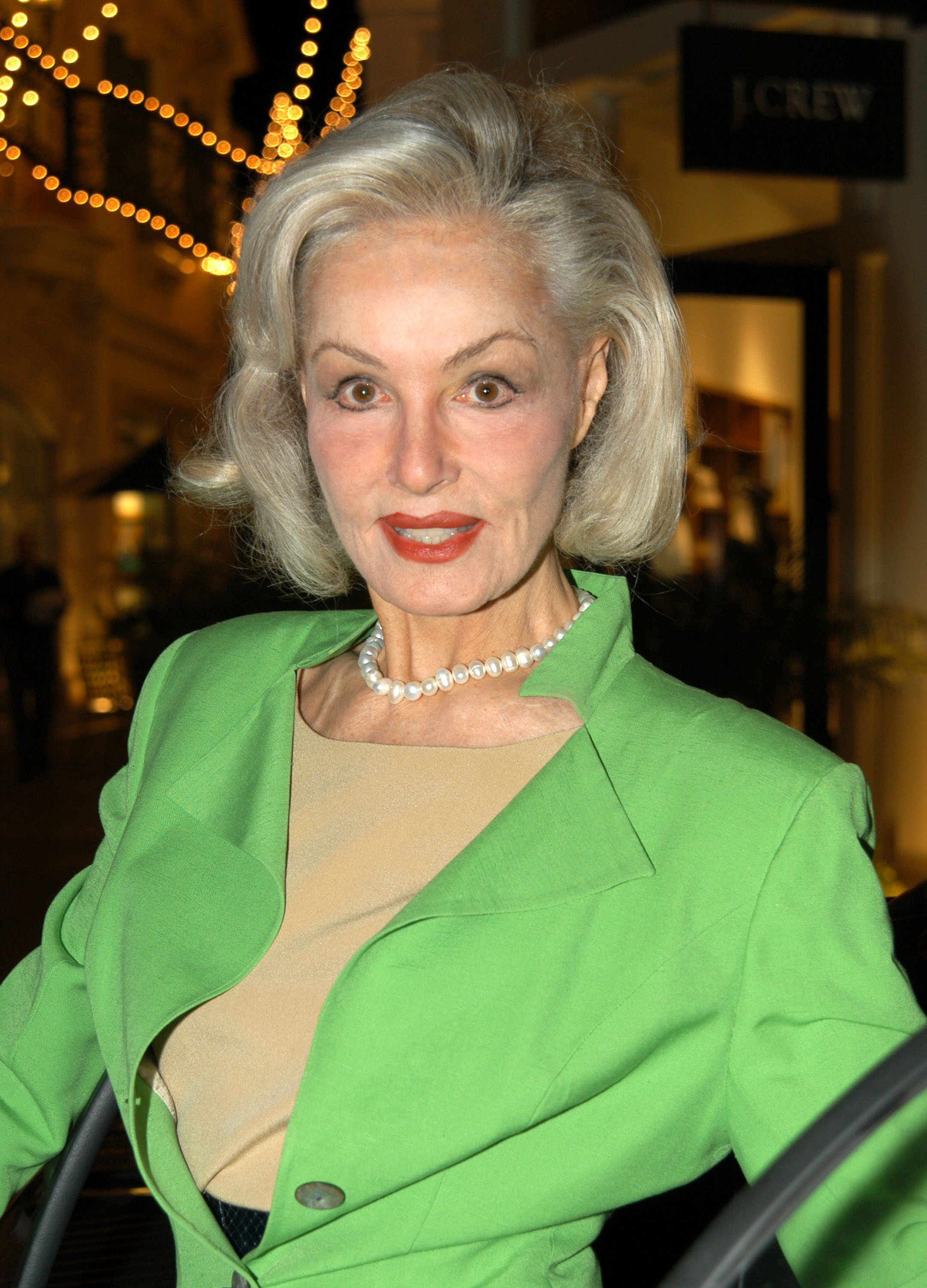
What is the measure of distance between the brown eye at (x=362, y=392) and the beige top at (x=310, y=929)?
41 centimetres

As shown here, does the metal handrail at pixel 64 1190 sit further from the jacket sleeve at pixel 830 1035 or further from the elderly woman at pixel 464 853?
the jacket sleeve at pixel 830 1035

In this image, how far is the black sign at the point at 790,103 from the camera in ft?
15.1

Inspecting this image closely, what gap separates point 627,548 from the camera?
1.75m

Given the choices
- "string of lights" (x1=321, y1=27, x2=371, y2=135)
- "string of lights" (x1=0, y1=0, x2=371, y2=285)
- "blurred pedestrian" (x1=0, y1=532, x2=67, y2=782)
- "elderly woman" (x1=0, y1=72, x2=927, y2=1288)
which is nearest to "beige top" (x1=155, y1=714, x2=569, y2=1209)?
"elderly woman" (x1=0, y1=72, x2=927, y2=1288)

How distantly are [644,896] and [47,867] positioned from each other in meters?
5.81

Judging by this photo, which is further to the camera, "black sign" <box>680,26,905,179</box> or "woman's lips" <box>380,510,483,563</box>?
"black sign" <box>680,26,905,179</box>

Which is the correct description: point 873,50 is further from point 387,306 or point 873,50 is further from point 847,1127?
point 847,1127

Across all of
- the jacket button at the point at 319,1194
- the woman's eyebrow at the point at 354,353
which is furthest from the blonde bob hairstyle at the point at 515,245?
the jacket button at the point at 319,1194

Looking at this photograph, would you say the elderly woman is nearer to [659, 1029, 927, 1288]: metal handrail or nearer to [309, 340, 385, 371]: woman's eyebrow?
[309, 340, 385, 371]: woman's eyebrow

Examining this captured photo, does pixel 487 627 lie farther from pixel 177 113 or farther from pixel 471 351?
pixel 177 113

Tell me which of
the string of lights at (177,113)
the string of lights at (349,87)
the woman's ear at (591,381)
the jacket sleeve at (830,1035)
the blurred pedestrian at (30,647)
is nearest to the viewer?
the jacket sleeve at (830,1035)

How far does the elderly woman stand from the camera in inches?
50.8

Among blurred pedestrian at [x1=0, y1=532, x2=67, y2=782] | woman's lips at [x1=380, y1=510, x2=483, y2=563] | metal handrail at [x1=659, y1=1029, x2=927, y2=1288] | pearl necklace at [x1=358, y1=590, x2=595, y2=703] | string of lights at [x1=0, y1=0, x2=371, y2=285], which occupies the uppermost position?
string of lights at [x1=0, y1=0, x2=371, y2=285]

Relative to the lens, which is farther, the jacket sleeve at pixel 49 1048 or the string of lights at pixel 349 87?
the string of lights at pixel 349 87
